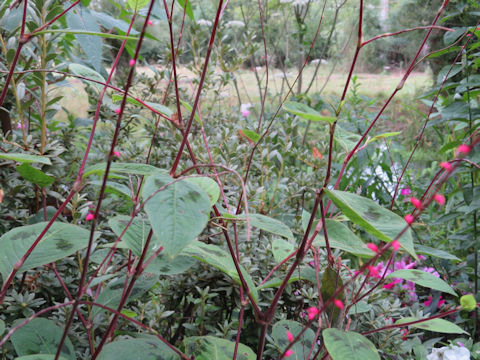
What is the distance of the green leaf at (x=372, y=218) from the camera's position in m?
0.43

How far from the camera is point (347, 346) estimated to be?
47 centimetres

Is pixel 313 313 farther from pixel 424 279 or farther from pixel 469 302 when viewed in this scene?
pixel 424 279

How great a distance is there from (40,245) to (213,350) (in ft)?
0.85

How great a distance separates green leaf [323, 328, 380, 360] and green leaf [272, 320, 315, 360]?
11 centimetres

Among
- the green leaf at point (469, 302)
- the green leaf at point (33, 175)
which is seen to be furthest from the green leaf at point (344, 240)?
the green leaf at point (33, 175)

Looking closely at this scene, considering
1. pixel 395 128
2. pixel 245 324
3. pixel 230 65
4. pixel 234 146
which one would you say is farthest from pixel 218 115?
pixel 395 128

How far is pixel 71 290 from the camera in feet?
2.73

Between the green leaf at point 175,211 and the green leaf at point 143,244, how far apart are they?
0.40 feet

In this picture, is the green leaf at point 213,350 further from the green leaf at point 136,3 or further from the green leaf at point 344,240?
the green leaf at point 136,3

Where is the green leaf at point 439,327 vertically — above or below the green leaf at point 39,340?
above

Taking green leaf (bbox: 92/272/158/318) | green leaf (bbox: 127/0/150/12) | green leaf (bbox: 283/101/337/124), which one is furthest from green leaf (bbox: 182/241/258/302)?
green leaf (bbox: 127/0/150/12)

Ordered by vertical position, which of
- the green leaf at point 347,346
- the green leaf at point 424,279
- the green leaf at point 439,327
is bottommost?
the green leaf at point 439,327

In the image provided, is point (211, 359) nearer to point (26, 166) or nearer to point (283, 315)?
point (283, 315)

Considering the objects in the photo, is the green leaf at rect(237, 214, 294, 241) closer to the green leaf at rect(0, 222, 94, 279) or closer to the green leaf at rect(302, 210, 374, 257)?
the green leaf at rect(302, 210, 374, 257)
